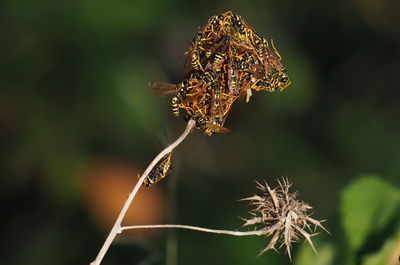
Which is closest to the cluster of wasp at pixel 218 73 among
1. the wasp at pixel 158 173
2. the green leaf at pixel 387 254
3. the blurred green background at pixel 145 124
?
the wasp at pixel 158 173

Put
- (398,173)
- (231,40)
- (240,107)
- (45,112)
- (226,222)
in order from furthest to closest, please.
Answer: (240,107)
(45,112)
(226,222)
(398,173)
(231,40)

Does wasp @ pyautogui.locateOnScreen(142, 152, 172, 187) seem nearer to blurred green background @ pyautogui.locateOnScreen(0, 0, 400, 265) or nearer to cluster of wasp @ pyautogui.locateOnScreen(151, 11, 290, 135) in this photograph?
cluster of wasp @ pyautogui.locateOnScreen(151, 11, 290, 135)

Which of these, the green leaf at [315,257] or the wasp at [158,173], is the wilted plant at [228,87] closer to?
the wasp at [158,173]

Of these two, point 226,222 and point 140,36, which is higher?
A: point 140,36

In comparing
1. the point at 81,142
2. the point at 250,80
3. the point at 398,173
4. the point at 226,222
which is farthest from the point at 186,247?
the point at 250,80

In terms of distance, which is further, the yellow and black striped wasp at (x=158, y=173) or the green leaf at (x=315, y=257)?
the green leaf at (x=315, y=257)

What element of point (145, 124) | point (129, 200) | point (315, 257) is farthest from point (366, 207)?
point (145, 124)

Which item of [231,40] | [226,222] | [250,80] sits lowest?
[226,222]

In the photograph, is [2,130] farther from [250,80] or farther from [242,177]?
[250,80]
